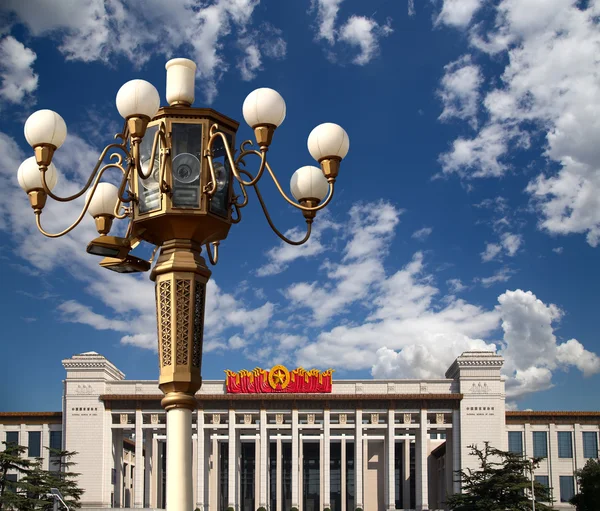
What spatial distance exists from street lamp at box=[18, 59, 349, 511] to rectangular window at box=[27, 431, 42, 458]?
60.2 meters

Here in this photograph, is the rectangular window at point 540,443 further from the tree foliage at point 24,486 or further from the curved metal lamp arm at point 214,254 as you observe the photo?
the curved metal lamp arm at point 214,254

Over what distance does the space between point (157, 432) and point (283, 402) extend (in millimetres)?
9302

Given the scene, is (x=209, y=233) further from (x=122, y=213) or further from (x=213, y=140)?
(x=122, y=213)

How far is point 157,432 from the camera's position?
63938mm

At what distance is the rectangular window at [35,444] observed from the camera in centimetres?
6538

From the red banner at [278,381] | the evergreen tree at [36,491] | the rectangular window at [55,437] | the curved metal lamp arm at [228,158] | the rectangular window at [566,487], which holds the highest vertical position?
the red banner at [278,381]

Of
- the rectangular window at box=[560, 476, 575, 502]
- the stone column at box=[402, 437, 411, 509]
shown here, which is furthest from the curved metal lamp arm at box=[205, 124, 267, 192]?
→ the rectangular window at box=[560, 476, 575, 502]

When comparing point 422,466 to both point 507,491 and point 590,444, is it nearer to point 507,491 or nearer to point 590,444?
point 590,444

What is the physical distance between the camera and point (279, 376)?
202ft

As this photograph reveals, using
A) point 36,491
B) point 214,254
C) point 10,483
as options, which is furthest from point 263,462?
point 214,254

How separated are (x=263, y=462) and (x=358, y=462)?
6.08 meters

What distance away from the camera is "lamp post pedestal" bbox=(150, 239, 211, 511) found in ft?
25.6

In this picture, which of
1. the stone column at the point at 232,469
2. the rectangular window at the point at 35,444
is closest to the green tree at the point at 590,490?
the stone column at the point at 232,469

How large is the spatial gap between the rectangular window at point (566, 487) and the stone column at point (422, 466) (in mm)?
10018
